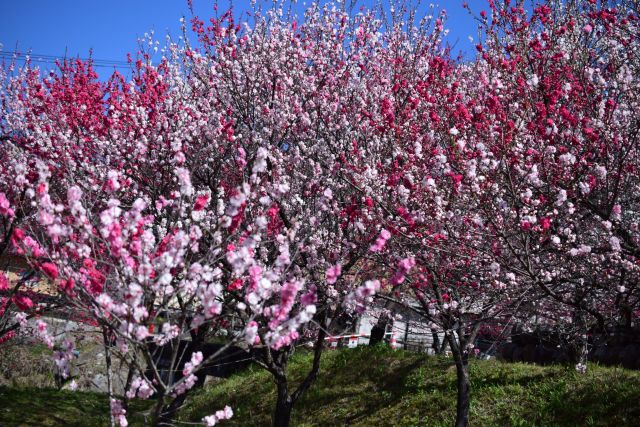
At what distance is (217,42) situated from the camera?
10.4m

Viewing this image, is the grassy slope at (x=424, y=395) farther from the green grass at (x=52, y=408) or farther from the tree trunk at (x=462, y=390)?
the green grass at (x=52, y=408)

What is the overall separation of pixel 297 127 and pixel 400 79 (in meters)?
2.16

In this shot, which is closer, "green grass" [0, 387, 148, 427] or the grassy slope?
the grassy slope

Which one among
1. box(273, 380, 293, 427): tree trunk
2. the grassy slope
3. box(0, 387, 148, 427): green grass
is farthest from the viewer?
box(0, 387, 148, 427): green grass

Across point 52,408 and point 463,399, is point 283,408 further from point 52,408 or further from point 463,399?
point 52,408

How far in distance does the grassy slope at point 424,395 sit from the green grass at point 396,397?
0.02 metres

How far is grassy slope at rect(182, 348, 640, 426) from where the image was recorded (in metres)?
7.74

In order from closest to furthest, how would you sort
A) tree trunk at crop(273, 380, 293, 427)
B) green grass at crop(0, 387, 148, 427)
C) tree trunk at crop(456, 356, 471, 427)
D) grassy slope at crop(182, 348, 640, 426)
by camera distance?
grassy slope at crop(182, 348, 640, 426), tree trunk at crop(456, 356, 471, 427), tree trunk at crop(273, 380, 293, 427), green grass at crop(0, 387, 148, 427)

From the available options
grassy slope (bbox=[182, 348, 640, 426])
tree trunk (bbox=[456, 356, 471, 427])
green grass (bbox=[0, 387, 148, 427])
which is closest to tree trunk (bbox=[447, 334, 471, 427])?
tree trunk (bbox=[456, 356, 471, 427])

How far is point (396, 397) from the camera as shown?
10.1 metres

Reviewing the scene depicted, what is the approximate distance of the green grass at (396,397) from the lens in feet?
25.6

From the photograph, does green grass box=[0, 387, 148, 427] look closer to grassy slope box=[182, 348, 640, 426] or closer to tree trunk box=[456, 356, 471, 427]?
grassy slope box=[182, 348, 640, 426]

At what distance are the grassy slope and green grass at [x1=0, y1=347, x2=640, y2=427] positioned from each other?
0.05 feet

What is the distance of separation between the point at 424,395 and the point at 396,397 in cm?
61
